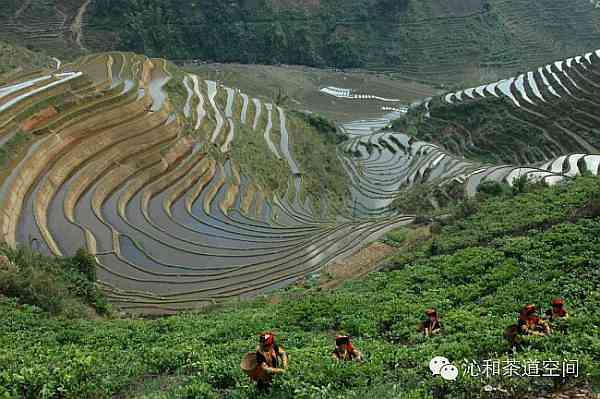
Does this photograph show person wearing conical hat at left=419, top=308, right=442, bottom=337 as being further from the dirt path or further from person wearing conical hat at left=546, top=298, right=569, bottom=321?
the dirt path

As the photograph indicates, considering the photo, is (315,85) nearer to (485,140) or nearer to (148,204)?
(485,140)

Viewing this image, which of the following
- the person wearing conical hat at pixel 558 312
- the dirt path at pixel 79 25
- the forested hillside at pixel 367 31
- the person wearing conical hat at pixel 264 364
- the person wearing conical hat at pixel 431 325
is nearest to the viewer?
the person wearing conical hat at pixel 264 364

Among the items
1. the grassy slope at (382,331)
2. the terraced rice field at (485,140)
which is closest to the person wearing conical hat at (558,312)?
the grassy slope at (382,331)

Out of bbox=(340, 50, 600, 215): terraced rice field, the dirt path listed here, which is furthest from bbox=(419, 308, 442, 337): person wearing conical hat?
the dirt path

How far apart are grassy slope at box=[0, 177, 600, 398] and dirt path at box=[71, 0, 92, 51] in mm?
74938

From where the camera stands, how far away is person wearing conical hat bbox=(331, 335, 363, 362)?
6836 mm

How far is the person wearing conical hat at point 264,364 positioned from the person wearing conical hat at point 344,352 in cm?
98

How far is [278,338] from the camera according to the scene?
9453mm

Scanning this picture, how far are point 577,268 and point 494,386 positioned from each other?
5757 mm

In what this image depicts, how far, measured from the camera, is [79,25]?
79.2 m

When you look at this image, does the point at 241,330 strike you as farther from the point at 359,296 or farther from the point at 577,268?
the point at 577,268

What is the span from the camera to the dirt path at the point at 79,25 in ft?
249

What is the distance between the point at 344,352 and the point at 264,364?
1.40m

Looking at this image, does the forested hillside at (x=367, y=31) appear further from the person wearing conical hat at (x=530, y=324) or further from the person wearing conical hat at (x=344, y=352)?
the person wearing conical hat at (x=344, y=352)
